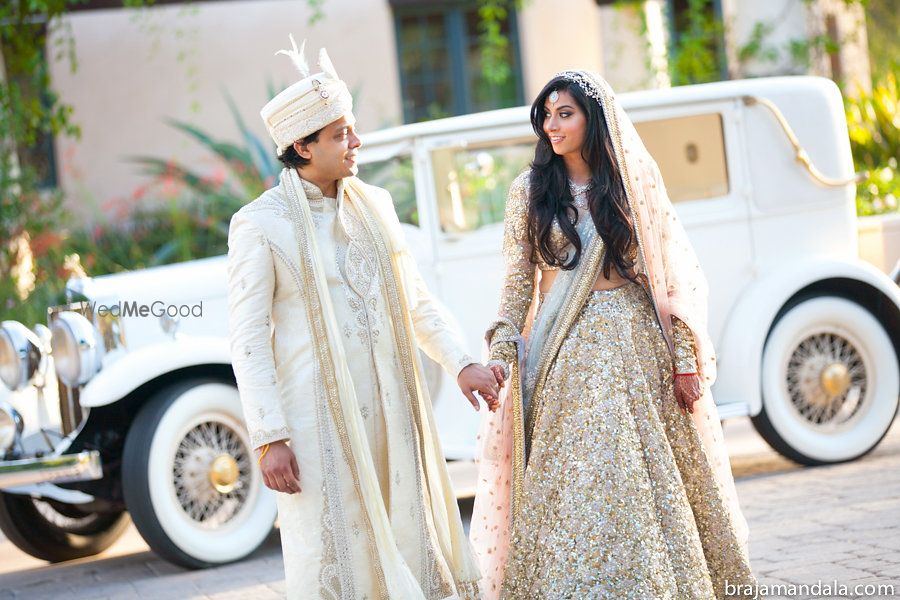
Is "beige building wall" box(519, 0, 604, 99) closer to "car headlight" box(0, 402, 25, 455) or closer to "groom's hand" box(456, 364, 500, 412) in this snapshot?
"car headlight" box(0, 402, 25, 455)

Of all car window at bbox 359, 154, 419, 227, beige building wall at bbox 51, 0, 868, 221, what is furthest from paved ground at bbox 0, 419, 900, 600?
beige building wall at bbox 51, 0, 868, 221

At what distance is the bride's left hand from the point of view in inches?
145

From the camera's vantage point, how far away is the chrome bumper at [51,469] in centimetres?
511

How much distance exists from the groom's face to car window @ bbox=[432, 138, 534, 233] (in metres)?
2.59

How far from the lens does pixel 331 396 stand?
10.9ft

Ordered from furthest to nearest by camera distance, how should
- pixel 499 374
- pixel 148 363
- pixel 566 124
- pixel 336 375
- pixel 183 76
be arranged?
pixel 183 76 < pixel 148 363 < pixel 566 124 < pixel 499 374 < pixel 336 375

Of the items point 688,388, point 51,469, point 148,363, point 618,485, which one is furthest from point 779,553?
point 51,469

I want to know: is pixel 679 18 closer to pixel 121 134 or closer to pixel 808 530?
pixel 121 134

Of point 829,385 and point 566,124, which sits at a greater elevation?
point 566,124

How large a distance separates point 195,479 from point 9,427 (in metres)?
0.84

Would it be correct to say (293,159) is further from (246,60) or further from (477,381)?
(246,60)

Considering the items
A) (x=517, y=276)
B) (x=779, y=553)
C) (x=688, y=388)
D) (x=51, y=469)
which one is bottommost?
(x=779, y=553)

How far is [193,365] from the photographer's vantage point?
5590 mm

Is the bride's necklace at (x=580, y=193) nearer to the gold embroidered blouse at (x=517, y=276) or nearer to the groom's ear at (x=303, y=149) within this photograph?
the gold embroidered blouse at (x=517, y=276)
